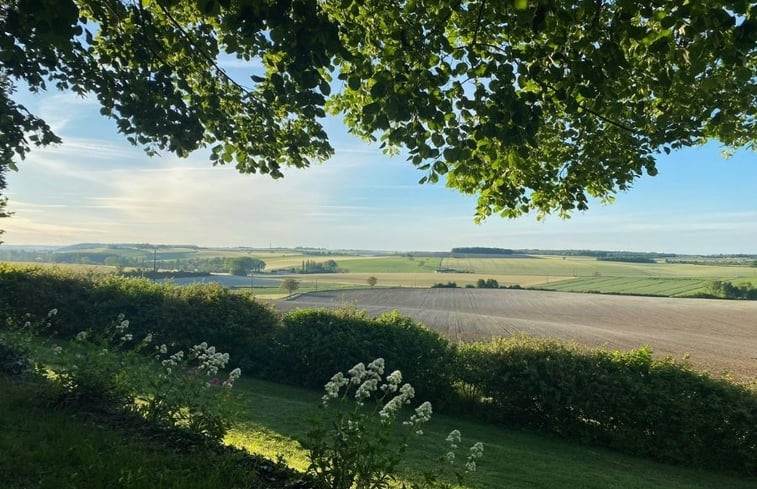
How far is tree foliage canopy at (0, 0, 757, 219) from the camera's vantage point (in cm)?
385

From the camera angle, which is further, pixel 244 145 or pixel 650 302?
pixel 650 302

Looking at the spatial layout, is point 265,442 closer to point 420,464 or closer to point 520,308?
point 420,464

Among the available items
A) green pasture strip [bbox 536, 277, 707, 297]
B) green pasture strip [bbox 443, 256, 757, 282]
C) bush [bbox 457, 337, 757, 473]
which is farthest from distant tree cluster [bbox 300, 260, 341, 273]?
bush [bbox 457, 337, 757, 473]

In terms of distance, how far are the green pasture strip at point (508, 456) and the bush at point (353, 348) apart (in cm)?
116

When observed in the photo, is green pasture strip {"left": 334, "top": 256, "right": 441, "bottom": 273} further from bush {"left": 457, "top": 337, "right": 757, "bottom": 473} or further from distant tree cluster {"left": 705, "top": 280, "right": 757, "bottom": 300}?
bush {"left": 457, "top": 337, "right": 757, "bottom": 473}

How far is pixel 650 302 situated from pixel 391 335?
57264 millimetres

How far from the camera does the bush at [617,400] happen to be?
29.6 ft

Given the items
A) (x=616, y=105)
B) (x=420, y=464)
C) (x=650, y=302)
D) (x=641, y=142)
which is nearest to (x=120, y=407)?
(x=420, y=464)

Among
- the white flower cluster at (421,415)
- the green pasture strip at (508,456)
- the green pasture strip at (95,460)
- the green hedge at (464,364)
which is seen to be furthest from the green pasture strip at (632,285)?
the green pasture strip at (95,460)

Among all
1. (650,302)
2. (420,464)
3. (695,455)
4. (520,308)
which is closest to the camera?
(420,464)

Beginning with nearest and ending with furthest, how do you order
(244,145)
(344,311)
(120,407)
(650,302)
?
(120,407) → (244,145) → (344,311) → (650,302)

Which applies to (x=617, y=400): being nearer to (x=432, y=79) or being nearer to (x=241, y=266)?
(x=432, y=79)

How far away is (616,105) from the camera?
4891 millimetres

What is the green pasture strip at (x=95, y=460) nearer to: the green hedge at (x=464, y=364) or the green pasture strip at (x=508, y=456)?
the green pasture strip at (x=508, y=456)
